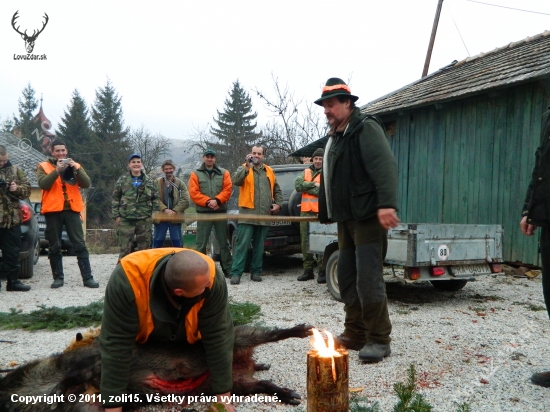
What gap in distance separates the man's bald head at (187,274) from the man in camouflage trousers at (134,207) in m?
5.36

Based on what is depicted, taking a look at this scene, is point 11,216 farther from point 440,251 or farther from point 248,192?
point 440,251

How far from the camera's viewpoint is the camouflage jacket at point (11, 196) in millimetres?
6844

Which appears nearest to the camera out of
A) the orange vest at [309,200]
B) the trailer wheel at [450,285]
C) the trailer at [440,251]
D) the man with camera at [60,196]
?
the trailer at [440,251]

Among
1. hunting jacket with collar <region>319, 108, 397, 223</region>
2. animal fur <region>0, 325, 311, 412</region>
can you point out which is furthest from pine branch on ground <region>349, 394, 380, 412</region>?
hunting jacket with collar <region>319, 108, 397, 223</region>

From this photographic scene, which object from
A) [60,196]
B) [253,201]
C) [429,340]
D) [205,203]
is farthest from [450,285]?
[60,196]

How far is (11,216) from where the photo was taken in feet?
22.6

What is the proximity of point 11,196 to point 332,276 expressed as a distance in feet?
15.1

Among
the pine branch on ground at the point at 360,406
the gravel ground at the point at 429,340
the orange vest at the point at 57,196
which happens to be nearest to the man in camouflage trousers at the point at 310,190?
the gravel ground at the point at 429,340

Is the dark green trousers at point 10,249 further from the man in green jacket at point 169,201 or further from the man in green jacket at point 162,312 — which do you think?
the man in green jacket at point 162,312

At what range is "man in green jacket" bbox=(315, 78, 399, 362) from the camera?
368 centimetres

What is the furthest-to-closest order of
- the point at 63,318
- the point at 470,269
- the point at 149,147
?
1. the point at 149,147
2. the point at 470,269
3. the point at 63,318

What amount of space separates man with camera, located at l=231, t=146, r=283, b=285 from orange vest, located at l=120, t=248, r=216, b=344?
192 inches

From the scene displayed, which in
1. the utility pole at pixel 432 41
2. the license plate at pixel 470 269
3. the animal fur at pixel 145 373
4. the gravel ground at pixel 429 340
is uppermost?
the utility pole at pixel 432 41

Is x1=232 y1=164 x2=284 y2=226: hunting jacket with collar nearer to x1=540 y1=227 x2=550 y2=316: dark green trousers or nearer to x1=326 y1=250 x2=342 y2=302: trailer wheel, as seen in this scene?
x1=326 y1=250 x2=342 y2=302: trailer wheel
